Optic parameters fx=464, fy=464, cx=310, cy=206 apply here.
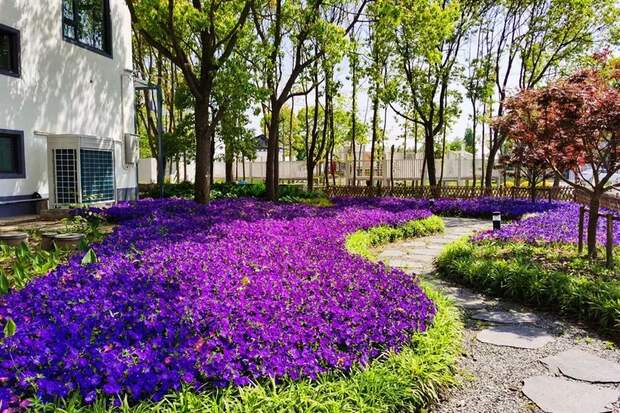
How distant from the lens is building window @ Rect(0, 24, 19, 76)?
10.0 meters

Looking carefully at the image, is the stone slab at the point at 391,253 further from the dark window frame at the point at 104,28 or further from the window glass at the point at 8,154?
the dark window frame at the point at 104,28

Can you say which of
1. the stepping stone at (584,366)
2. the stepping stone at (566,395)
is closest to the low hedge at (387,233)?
the stepping stone at (584,366)

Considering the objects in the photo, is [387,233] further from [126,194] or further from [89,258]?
[126,194]

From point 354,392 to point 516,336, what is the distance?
83.9 inches

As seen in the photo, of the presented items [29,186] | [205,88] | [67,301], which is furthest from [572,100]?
[29,186]

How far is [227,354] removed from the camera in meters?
2.63

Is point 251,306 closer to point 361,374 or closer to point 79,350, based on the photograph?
point 361,374

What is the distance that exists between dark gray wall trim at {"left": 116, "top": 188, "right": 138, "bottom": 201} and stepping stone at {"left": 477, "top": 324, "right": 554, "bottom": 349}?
37.8 feet

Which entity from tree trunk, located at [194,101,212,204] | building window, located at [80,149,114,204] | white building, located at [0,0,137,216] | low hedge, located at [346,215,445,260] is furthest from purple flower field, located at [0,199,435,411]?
building window, located at [80,149,114,204]

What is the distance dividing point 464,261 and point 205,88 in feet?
21.7

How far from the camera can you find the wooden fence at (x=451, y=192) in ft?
51.4

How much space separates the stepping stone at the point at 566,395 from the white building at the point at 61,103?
10.5 m

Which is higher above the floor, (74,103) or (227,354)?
(74,103)

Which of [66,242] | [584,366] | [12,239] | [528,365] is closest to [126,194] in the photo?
[12,239]
